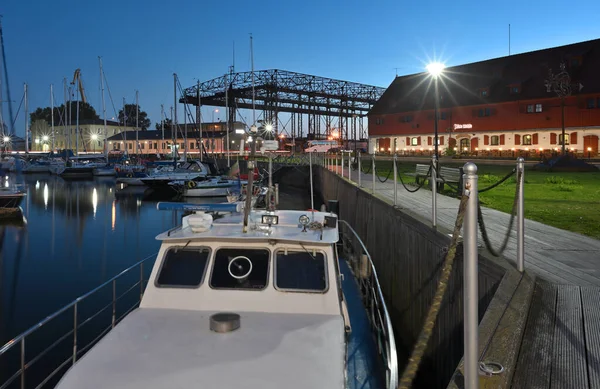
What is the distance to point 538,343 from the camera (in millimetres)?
4996

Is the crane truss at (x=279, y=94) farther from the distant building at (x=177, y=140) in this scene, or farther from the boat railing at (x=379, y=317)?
the boat railing at (x=379, y=317)

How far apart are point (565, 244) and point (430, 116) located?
62616 millimetres

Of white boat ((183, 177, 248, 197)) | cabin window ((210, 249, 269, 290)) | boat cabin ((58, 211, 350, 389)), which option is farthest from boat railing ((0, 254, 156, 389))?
white boat ((183, 177, 248, 197))

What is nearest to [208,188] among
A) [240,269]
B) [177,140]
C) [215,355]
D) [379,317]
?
[379,317]

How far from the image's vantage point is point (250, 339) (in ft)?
18.2

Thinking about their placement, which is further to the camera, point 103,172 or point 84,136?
point 84,136

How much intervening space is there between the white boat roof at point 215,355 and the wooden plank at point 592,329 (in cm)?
235

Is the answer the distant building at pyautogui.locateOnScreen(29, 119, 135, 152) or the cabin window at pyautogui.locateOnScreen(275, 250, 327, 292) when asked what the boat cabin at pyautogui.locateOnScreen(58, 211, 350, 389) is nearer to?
the cabin window at pyautogui.locateOnScreen(275, 250, 327, 292)

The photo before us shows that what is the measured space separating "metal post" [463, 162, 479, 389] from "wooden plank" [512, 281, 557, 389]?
2.64ft

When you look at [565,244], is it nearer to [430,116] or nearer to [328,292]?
[328,292]

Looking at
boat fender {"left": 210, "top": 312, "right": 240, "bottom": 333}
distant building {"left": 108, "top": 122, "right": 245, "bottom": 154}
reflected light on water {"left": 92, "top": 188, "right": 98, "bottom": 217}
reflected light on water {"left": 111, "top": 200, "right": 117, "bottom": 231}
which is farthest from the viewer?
distant building {"left": 108, "top": 122, "right": 245, "bottom": 154}

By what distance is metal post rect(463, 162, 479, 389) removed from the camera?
363cm

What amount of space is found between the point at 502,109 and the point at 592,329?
62291 mm

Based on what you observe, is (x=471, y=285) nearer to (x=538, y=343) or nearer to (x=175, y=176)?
(x=538, y=343)
